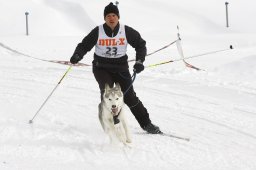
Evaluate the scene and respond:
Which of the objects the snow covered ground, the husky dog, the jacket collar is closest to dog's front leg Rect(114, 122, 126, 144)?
the husky dog

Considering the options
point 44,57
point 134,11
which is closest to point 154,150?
point 44,57

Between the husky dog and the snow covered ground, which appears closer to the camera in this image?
the snow covered ground

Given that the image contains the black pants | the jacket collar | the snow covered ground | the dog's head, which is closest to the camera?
the snow covered ground

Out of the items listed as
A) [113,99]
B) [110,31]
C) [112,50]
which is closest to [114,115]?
[113,99]

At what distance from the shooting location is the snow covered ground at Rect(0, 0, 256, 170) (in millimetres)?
5066

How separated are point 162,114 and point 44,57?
6.67 meters

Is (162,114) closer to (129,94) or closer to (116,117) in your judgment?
(129,94)

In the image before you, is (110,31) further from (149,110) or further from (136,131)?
(149,110)

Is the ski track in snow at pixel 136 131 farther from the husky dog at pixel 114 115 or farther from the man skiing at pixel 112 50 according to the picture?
the man skiing at pixel 112 50

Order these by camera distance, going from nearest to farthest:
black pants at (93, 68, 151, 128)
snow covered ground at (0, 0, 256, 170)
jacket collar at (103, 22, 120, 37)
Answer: snow covered ground at (0, 0, 256, 170), jacket collar at (103, 22, 120, 37), black pants at (93, 68, 151, 128)

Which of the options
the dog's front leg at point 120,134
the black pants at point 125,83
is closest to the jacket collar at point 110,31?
the black pants at point 125,83

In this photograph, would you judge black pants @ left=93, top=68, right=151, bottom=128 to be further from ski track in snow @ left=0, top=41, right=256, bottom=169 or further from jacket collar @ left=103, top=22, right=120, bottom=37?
jacket collar @ left=103, top=22, right=120, bottom=37

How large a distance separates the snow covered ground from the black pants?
216mm

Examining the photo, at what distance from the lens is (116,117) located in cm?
544
